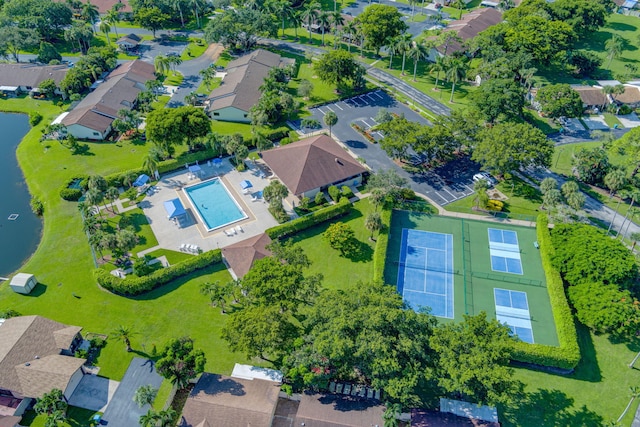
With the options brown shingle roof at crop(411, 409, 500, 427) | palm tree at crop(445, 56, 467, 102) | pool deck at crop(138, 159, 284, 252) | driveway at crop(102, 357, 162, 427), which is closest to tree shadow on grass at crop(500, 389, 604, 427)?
brown shingle roof at crop(411, 409, 500, 427)

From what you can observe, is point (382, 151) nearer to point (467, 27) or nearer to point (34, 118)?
point (467, 27)

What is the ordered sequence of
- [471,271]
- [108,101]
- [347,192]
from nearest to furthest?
1. [471,271]
2. [347,192]
3. [108,101]

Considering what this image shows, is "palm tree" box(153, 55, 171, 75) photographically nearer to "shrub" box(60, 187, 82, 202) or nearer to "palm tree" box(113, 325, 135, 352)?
"shrub" box(60, 187, 82, 202)

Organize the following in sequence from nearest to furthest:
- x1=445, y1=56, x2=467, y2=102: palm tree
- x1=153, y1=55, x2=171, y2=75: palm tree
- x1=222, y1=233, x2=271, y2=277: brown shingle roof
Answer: x1=222, y1=233, x2=271, y2=277: brown shingle roof
x1=445, y1=56, x2=467, y2=102: palm tree
x1=153, y1=55, x2=171, y2=75: palm tree

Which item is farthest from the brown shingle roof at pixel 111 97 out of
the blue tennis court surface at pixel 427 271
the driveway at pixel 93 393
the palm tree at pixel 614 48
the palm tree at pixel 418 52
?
the palm tree at pixel 614 48

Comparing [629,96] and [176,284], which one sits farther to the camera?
[629,96]

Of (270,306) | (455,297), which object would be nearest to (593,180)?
(455,297)

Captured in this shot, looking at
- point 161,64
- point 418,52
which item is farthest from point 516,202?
point 161,64
